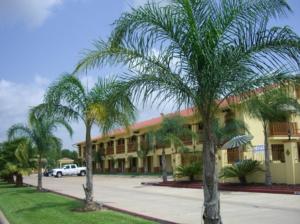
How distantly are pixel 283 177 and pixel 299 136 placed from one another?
1953 centimetres

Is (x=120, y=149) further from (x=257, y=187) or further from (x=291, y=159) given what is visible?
(x=291, y=159)

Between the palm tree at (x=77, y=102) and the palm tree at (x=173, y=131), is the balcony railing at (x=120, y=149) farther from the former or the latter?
the palm tree at (x=77, y=102)

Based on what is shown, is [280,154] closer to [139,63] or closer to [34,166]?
[34,166]

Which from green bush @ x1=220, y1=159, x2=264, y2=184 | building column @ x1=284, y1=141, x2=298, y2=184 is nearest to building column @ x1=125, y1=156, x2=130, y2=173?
green bush @ x1=220, y1=159, x2=264, y2=184

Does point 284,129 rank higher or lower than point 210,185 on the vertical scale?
higher

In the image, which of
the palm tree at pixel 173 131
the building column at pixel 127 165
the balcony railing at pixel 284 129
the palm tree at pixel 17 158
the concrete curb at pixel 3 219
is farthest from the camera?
the building column at pixel 127 165

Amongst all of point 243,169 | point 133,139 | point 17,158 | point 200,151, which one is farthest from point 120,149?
point 243,169

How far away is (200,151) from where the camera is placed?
31328mm

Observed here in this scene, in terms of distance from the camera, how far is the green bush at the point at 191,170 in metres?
29.2

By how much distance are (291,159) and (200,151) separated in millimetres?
9392

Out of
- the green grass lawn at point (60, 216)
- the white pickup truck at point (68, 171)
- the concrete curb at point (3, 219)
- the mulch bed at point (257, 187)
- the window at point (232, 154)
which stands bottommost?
the concrete curb at point (3, 219)

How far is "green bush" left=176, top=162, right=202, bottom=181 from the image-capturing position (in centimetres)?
2923

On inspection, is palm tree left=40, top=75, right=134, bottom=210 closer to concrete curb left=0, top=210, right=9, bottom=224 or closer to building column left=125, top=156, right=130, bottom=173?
concrete curb left=0, top=210, right=9, bottom=224

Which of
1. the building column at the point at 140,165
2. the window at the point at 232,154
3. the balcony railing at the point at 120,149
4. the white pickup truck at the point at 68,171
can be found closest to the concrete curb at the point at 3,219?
the window at the point at 232,154
